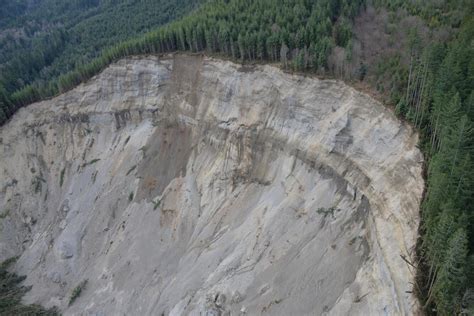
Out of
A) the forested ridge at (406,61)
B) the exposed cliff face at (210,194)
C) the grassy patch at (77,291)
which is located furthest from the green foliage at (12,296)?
the forested ridge at (406,61)

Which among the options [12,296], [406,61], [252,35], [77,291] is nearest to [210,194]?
[77,291]

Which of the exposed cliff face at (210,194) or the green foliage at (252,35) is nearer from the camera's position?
the exposed cliff face at (210,194)

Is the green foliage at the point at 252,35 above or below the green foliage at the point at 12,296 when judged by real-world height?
above

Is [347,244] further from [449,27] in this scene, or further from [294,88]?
[449,27]

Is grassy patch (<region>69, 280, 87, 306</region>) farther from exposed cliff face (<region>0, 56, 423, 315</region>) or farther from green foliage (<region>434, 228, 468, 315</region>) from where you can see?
green foliage (<region>434, 228, 468, 315</region>)

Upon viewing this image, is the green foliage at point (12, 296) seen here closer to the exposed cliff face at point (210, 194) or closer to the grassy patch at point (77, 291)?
the exposed cliff face at point (210, 194)

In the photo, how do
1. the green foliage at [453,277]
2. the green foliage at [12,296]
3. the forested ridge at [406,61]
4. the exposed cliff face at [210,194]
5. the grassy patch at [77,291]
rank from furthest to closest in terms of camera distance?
1. the grassy patch at [77,291]
2. the green foliage at [12,296]
3. the exposed cliff face at [210,194]
4. the forested ridge at [406,61]
5. the green foliage at [453,277]

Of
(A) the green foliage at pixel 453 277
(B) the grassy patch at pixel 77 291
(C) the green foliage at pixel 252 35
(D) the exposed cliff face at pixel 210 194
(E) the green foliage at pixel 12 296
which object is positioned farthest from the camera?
(C) the green foliage at pixel 252 35

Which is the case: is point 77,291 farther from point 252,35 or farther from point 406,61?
point 406,61
